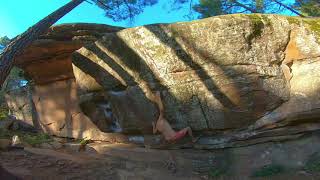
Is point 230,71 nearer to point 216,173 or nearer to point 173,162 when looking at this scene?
point 216,173

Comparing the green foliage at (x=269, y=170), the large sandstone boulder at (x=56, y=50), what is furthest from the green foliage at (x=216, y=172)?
the large sandstone boulder at (x=56, y=50)

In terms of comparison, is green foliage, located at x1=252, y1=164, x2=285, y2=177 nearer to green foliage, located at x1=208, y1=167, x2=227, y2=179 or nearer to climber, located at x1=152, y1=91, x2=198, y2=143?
green foliage, located at x1=208, y1=167, x2=227, y2=179

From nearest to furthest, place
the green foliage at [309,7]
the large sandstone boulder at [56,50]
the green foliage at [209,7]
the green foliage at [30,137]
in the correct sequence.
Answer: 1. the green foliage at [30,137]
2. the large sandstone boulder at [56,50]
3. the green foliage at [309,7]
4. the green foliage at [209,7]

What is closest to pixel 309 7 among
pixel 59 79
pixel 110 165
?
pixel 59 79

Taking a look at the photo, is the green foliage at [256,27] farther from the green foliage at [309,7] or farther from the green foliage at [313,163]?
the green foliage at [309,7]

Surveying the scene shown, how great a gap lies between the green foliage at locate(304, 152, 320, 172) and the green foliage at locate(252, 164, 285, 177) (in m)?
0.55

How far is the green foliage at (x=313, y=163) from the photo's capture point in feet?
32.1

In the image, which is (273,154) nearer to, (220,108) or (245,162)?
(245,162)


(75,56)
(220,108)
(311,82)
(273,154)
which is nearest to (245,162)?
(273,154)

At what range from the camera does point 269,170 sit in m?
10.1

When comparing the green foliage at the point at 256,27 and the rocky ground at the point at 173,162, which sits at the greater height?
the green foliage at the point at 256,27

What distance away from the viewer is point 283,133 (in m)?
10.8

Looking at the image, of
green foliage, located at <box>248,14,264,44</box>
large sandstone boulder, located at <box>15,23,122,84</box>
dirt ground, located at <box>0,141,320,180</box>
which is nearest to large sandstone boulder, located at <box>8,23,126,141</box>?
large sandstone boulder, located at <box>15,23,122,84</box>

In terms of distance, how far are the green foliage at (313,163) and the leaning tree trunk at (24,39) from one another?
6467 millimetres
